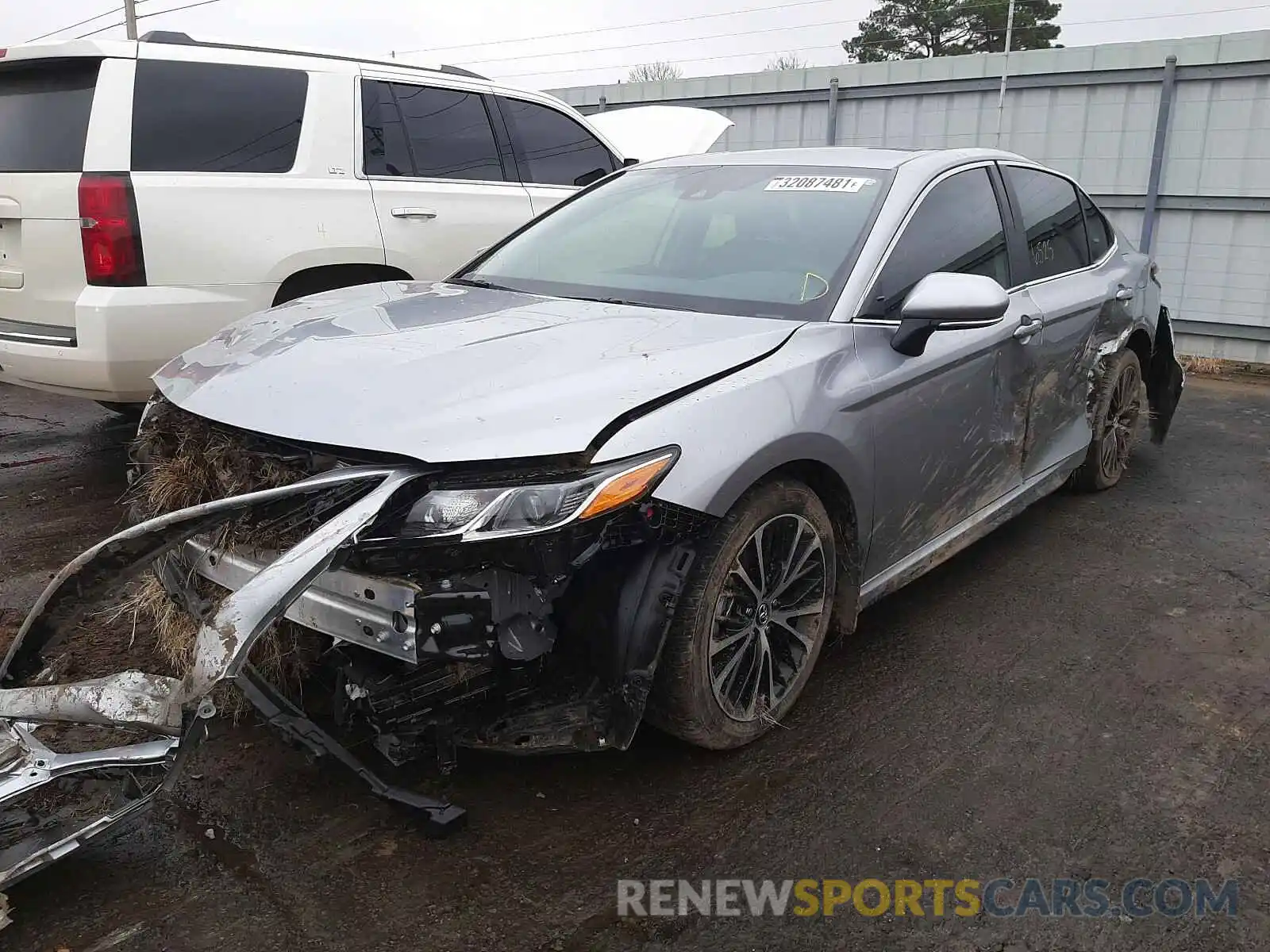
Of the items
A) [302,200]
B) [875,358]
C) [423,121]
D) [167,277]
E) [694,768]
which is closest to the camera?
[694,768]

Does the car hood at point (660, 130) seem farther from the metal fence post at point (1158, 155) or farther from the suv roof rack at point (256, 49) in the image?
the metal fence post at point (1158, 155)

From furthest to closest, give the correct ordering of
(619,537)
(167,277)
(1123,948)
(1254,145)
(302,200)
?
(1254,145), (302,200), (167,277), (619,537), (1123,948)

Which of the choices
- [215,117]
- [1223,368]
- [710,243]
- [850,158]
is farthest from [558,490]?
[1223,368]

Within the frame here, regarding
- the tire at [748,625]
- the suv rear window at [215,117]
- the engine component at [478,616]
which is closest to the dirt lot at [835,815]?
the tire at [748,625]

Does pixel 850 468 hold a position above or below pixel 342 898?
above

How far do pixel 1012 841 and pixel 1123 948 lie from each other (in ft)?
1.19

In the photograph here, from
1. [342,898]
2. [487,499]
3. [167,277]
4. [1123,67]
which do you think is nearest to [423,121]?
[167,277]

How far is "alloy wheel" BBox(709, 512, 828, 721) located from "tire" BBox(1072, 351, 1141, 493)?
98.5 inches

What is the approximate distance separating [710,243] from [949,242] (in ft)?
2.76

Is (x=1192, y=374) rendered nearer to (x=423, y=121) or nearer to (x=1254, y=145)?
(x=1254, y=145)

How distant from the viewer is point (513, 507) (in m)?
2.13

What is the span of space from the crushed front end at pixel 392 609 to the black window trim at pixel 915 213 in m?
1.00

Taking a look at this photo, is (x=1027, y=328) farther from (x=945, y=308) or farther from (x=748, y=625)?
(x=748, y=625)

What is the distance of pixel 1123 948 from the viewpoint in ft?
6.79
